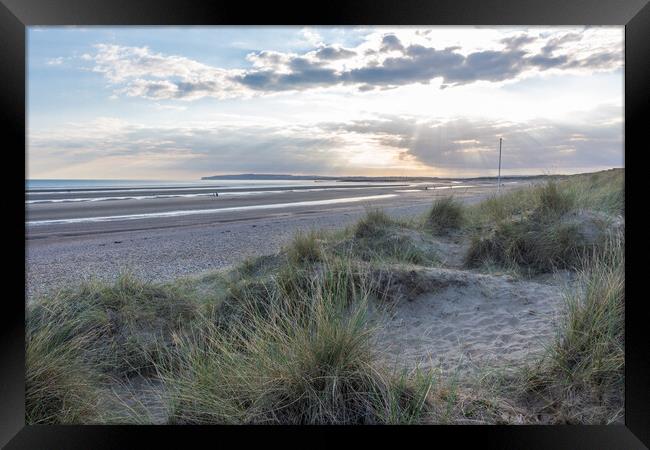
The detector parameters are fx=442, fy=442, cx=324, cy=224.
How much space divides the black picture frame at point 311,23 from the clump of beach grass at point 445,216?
473 centimetres

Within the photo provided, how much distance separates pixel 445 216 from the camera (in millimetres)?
6742

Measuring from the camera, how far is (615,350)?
7.40ft

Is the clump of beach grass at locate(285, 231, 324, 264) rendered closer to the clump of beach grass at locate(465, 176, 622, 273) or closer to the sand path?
the sand path

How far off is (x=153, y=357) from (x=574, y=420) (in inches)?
100

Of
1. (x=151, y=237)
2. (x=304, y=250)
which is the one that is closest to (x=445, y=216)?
(x=304, y=250)

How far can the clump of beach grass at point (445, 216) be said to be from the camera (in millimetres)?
6637

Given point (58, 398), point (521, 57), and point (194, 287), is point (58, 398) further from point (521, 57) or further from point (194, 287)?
point (521, 57)

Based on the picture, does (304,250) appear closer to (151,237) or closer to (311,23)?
(311,23)

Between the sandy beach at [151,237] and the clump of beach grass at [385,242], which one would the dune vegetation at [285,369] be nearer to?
the sandy beach at [151,237]

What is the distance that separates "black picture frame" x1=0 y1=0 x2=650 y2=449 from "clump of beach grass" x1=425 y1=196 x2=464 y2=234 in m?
4.73

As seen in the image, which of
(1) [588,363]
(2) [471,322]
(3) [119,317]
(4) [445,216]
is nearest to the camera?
(1) [588,363]

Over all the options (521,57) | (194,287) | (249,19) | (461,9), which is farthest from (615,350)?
(521,57)

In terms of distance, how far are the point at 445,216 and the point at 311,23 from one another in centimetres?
524

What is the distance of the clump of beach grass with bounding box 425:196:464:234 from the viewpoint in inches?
261
